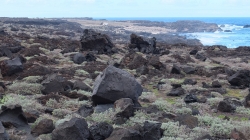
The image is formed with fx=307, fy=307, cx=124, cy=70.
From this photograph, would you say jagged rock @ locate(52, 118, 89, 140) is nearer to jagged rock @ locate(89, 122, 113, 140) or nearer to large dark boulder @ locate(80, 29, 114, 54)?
jagged rock @ locate(89, 122, 113, 140)

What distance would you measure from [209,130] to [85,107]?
165 inches

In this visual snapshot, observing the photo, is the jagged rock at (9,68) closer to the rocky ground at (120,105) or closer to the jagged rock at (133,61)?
the rocky ground at (120,105)

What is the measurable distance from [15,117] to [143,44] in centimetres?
2543

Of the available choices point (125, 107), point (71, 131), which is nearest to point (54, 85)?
point (125, 107)

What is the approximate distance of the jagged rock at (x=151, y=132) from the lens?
315 inches

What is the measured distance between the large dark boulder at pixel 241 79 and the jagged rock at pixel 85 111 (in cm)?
975

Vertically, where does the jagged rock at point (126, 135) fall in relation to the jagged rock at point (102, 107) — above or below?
above

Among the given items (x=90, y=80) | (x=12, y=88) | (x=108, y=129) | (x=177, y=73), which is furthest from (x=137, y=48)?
(x=108, y=129)

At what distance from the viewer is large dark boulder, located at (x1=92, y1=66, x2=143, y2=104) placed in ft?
35.9

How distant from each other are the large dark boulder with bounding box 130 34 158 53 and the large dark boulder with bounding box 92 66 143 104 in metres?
21.2

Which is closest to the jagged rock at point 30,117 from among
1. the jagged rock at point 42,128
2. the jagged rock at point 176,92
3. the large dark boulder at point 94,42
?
the jagged rock at point 42,128

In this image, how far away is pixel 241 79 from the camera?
17047mm

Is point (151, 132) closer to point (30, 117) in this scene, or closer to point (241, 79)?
point (30, 117)

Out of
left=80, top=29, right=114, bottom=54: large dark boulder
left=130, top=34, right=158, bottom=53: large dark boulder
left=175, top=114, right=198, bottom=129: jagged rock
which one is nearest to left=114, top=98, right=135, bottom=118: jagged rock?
left=175, top=114, right=198, bottom=129: jagged rock
